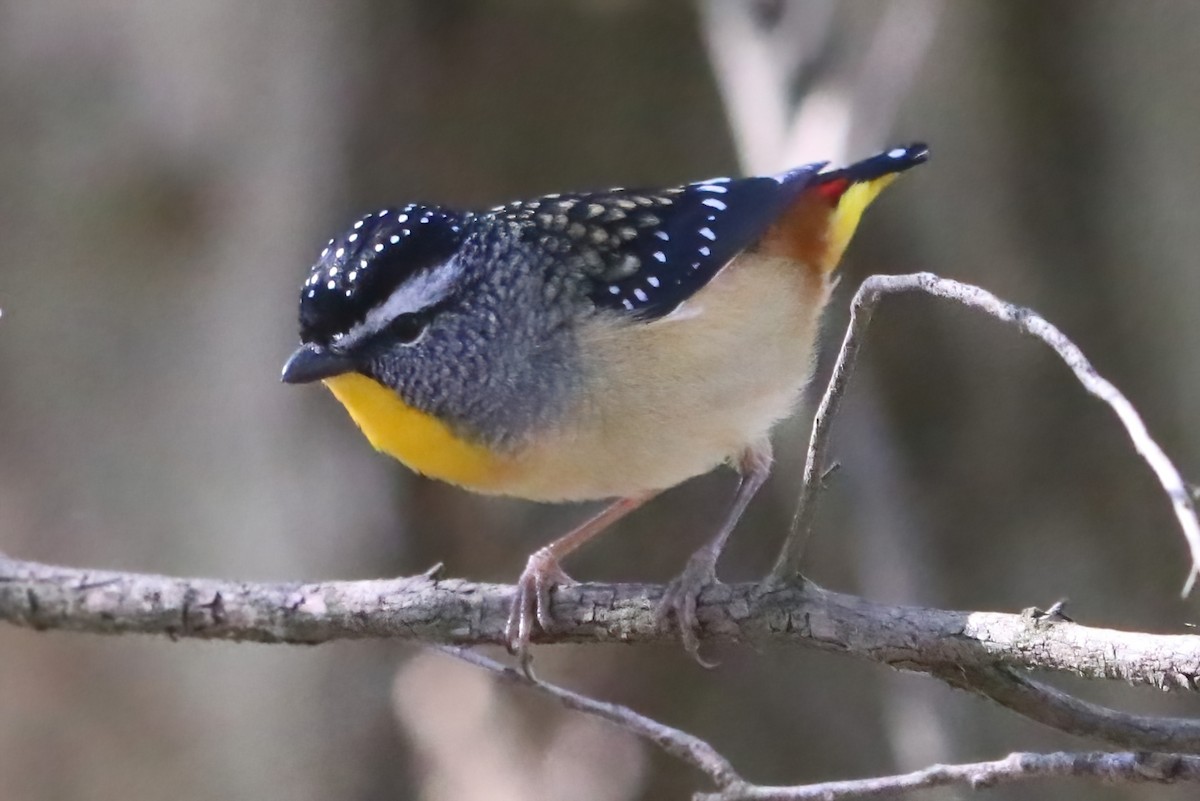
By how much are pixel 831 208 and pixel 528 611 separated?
139 centimetres

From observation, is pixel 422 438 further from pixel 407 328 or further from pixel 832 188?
pixel 832 188

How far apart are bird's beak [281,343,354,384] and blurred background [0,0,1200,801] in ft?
6.53

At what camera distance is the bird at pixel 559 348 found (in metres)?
2.30

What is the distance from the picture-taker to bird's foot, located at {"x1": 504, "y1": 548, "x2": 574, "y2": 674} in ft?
7.28

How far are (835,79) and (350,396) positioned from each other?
220cm

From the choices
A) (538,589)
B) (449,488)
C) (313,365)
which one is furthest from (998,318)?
(449,488)

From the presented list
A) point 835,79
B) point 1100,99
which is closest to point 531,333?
point 835,79

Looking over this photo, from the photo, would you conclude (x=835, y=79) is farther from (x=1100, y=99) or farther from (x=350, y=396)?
(x=350, y=396)

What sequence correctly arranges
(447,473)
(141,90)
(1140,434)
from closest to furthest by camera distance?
1. (1140,434)
2. (447,473)
3. (141,90)

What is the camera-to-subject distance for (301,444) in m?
4.18

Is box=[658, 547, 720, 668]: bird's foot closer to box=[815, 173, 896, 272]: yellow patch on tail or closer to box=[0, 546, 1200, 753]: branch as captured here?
box=[0, 546, 1200, 753]: branch

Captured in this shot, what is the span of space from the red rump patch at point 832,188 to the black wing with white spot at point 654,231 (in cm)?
4

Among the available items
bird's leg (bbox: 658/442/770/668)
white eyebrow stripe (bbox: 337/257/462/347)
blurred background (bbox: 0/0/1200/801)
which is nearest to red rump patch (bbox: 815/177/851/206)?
bird's leg (bbox: 658/442/770/668)

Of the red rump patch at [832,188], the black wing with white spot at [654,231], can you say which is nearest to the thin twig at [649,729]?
the black wing with white spot at [654,231]
